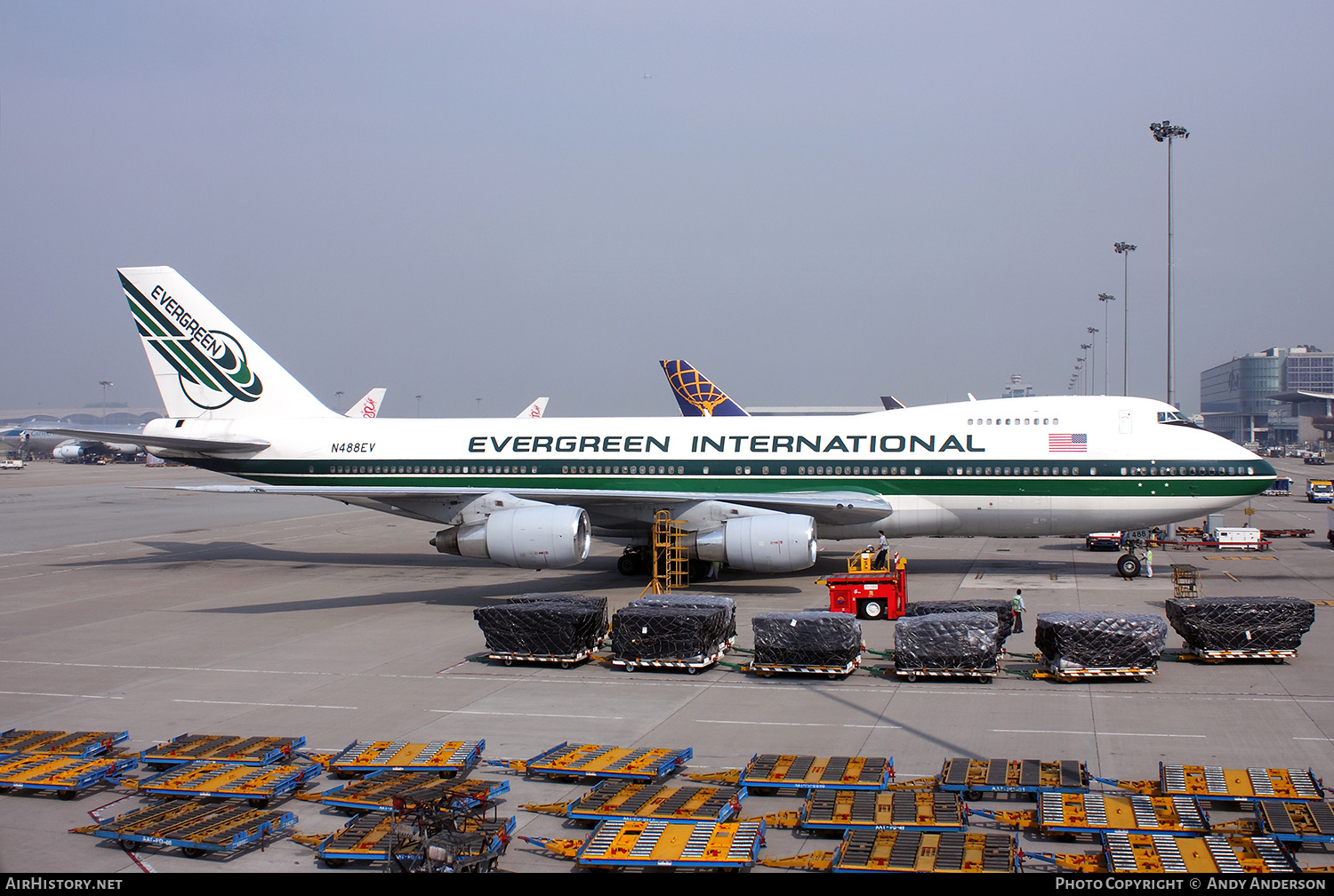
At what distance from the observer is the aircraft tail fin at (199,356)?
111 ft

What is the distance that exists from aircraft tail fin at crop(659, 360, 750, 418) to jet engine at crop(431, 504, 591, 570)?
36457 millimetres

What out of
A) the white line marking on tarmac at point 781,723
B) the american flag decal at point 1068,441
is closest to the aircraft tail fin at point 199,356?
the white line marking on tarmac at point 781,723

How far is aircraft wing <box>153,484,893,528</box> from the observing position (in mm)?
28219

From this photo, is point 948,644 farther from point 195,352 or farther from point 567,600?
point 195,352

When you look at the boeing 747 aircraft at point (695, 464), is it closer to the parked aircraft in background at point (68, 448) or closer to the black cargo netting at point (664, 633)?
the black cargo netting at point (664, 633)

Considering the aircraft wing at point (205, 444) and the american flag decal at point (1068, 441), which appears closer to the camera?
the american flag decal at point (1068, 441)

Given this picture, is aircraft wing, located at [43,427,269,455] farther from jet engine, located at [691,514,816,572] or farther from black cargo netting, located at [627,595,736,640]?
→ black cargo netting, located at [627,595,736,640]

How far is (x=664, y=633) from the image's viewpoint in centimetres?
1925

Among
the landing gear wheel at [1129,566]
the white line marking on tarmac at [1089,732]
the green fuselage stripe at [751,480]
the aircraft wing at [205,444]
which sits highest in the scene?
the aircraft wing at [205,444]

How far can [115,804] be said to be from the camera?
12.5m

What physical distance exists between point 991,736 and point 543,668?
9.14 metres

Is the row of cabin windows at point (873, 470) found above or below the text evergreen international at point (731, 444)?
below

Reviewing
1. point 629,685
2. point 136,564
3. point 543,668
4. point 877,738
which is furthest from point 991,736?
point 136,564

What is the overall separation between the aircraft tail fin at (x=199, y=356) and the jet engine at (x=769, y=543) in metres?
17.3
